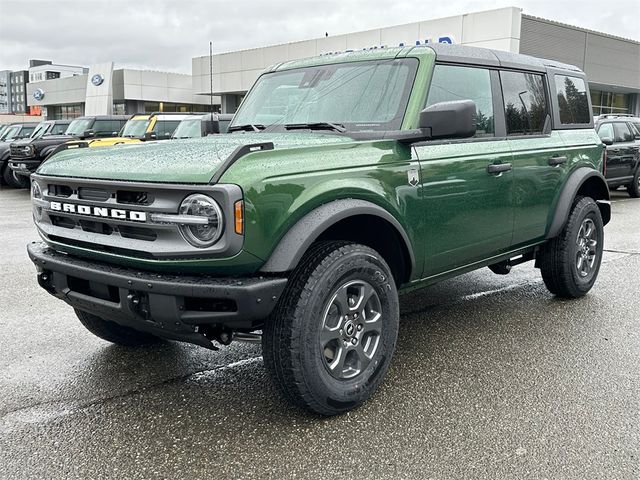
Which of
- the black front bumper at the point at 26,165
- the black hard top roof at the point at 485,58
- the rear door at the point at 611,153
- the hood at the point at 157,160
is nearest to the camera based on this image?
the hood at the point at 157,160

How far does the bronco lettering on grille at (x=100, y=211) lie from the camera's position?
2.89 meters

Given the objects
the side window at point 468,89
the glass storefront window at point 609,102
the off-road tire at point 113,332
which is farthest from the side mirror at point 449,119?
the glass storefront window at point 609,102

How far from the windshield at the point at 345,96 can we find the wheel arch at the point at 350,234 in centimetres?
62

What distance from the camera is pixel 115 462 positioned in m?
2.79

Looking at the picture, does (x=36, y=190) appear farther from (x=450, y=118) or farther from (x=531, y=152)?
(x=531, y=152)

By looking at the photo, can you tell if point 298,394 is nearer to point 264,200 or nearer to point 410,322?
point 264,200

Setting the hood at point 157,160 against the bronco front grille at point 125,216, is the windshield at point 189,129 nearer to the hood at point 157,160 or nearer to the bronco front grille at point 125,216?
the hood at point 157,160

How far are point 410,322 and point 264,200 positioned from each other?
239cm

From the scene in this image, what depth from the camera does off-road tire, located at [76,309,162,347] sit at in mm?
4008

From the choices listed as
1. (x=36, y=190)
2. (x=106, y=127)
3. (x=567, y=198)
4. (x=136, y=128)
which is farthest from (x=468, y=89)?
(x=106, y=127)

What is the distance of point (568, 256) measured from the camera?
16.9 feet

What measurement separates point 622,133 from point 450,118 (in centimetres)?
1245

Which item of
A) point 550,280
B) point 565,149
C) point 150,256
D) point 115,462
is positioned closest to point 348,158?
point 150,256

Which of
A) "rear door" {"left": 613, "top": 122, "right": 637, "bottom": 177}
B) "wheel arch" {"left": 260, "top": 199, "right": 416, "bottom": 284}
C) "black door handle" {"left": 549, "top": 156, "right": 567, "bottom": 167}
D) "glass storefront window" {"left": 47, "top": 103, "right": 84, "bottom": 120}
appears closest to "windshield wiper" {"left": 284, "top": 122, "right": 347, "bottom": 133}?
"wheel arch" {"left": 260, "top": 199, "right": 416, "bottom": 284}
